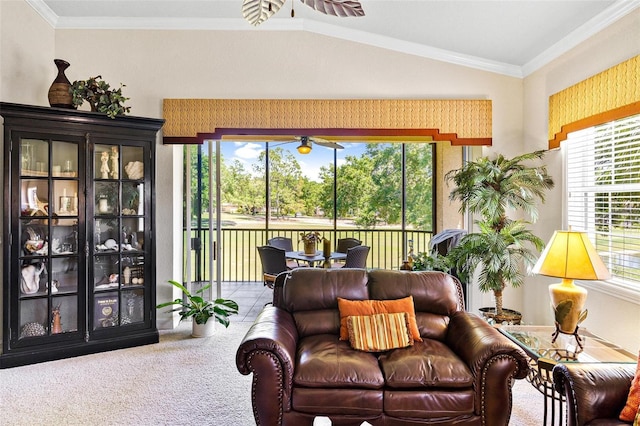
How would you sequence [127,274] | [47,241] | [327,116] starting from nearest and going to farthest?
[47,241] → [127,274] → [327,116]

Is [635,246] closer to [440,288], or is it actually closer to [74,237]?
[440,288]

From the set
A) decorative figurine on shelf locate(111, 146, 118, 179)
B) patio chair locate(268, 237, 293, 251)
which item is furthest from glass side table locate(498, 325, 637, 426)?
patio chair locate(268, 237, 293, 251)

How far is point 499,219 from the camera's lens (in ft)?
11.4

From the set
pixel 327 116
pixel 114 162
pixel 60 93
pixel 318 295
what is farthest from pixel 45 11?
pixel 318 295

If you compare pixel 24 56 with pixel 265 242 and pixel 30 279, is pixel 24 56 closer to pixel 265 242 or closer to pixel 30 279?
pixel 30 279

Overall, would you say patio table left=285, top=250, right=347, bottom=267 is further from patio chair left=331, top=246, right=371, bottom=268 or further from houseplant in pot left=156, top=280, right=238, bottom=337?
houseplant in pot left=156, top=280, right=238, bottom=337

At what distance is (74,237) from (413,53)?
12.5 ft

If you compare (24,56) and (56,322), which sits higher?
(24,56)

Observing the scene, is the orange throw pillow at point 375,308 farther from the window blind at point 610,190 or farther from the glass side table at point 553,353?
the window blind at point 610,190

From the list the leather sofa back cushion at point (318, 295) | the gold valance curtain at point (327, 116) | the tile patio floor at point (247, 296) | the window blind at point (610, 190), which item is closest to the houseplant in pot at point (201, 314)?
the tile patio floor at point (247, 296)

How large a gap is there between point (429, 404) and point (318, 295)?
100cm

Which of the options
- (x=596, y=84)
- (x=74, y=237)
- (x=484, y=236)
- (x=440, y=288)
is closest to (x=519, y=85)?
(x=596, y=84)

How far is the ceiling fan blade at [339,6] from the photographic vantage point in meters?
1.92

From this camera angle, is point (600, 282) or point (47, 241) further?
point (47, 241)
